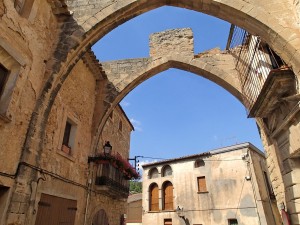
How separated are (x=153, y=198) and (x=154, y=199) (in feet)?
0.41

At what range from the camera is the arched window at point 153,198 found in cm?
1694

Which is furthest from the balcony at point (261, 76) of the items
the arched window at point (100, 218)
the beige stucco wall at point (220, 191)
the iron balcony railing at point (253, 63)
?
the beige stucco wall at point (220, 191)

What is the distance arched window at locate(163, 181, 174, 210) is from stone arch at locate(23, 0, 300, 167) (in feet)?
43.6

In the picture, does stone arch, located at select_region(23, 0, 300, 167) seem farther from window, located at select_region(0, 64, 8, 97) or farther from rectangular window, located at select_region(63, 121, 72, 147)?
rectangular window, located at select_region(63, 121, 72, 147)

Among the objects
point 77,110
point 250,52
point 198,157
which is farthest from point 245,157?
point 77,110

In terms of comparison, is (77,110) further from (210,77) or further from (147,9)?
(210,77)

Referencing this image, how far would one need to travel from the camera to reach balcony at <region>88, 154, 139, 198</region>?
7105 mm

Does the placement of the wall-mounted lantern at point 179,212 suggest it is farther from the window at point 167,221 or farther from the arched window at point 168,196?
the window at point 167,221

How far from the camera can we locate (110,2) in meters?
5.79

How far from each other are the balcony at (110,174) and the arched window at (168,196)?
886cm

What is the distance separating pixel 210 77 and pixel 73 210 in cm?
586

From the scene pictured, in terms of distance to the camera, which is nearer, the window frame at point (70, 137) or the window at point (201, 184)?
the window frame at point (70, 137)

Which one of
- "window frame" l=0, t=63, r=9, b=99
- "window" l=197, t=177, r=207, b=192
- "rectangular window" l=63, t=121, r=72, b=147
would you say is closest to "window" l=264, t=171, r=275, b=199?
"window" l=197, t=177, r=207, b=192

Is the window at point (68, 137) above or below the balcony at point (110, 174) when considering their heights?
above
